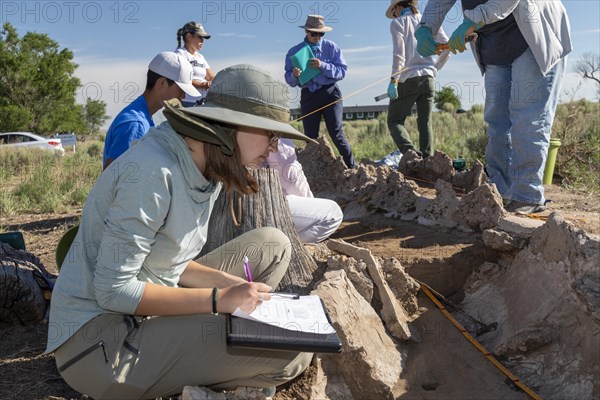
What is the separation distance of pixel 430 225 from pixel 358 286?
4.81ft

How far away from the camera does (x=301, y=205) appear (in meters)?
4.00

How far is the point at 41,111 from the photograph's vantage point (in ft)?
88.3

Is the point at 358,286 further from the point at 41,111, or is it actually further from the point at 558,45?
the point at 41,111

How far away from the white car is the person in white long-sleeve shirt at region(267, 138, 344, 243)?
14627mm

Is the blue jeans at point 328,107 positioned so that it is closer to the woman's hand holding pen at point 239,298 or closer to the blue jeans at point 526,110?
the blue jeans at point 526,110

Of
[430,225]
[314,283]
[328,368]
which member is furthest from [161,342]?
[430,225]

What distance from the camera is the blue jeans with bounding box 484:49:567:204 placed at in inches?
181

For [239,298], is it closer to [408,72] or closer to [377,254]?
[377,254]

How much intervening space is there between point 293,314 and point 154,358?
52 centimetres

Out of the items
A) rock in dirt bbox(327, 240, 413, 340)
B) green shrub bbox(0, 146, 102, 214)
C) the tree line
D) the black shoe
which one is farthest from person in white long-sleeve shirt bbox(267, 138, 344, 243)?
the tree line

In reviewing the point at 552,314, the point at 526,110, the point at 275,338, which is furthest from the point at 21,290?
the point at 526,110

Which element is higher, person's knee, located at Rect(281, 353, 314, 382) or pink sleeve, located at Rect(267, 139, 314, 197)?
pink sleeve, located at Rect(267, 139, 314, 197)

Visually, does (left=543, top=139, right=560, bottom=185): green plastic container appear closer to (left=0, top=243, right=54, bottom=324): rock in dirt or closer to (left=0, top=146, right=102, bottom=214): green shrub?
(left=0, top=243, right=54, bottom=324): rock in dirt

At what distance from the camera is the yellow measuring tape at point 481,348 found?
283 centimetres
